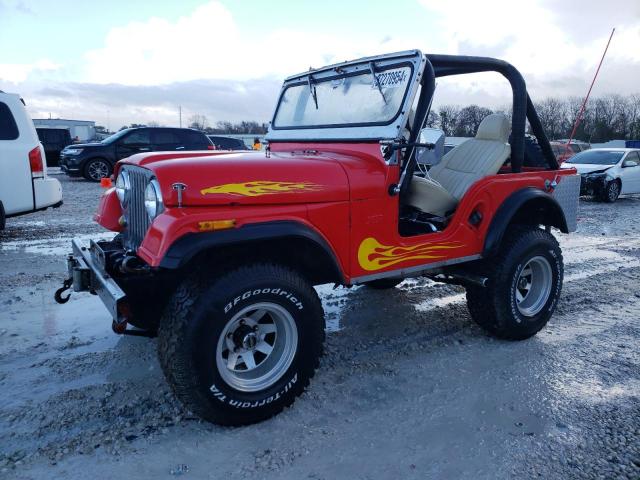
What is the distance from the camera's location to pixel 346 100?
401 cm

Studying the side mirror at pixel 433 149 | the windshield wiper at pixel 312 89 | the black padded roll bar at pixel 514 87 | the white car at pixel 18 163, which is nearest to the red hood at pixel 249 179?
the side mirror at pixel 433 149

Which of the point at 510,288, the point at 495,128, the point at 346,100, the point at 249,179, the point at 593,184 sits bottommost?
the point at 593,184

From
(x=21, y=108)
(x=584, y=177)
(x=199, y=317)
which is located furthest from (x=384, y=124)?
(x=584, y=177)

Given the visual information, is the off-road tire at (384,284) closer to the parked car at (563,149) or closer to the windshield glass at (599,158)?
the parked car at (563,149)

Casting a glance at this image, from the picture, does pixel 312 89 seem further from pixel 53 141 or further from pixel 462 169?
pixel 53 141

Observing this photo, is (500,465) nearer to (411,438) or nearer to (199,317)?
(411,438)

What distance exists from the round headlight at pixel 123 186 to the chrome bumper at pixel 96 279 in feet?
1.21

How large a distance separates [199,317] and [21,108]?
5.99 metres

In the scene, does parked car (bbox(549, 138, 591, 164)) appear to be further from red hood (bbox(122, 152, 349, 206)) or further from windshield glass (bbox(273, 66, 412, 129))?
red hood (bbox(122, 152, 349, 206))

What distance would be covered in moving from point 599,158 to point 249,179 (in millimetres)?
14368

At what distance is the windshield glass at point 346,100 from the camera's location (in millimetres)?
3643

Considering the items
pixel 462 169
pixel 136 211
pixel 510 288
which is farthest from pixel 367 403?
pixel 462 169

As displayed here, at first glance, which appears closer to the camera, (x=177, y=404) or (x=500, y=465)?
(x=500, y=465)

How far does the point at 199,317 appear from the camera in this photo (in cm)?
268
